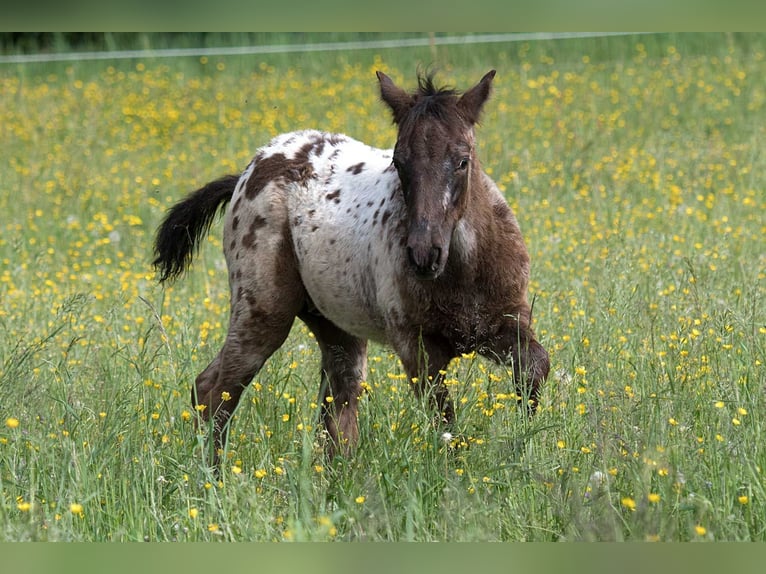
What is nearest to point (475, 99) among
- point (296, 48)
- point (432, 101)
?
point (432, 101)

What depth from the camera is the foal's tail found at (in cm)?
598

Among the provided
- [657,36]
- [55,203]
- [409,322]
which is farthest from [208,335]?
[657,36]

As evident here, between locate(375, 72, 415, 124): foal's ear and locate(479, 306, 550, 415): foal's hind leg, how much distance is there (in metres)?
1.02

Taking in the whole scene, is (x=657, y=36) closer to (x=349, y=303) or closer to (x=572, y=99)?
(x=572, y=99)

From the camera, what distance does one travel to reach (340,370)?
18.4ft

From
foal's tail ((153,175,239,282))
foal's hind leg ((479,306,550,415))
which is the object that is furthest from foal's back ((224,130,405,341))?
foal's hind leg ((479,306,550,415))

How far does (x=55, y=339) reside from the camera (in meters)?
6.53

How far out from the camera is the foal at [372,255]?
4.28m

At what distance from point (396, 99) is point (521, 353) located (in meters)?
1.26

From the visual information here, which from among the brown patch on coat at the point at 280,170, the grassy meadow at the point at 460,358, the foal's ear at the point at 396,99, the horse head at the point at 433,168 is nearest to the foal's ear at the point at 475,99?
the horse head at the point at 433,168

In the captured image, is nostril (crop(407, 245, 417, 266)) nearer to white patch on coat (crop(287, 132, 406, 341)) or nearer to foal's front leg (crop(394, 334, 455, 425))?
foal's front leg (crop(394, 334, 455, 425))

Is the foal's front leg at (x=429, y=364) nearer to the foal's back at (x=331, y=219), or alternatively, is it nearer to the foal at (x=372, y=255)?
the foal at (x=372, y=255)

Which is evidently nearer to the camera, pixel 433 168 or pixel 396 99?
pixel 433 168

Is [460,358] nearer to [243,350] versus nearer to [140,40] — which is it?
[243,350]
